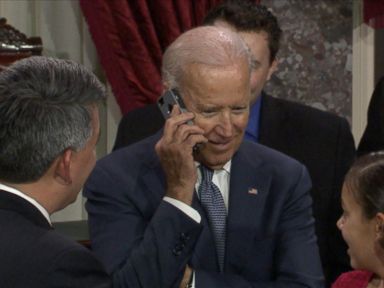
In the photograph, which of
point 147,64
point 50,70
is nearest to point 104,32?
point 147,64

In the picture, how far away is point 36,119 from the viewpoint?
168 cm

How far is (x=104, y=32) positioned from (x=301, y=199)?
61.3 inches

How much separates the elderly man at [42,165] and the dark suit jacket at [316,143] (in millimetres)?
1164

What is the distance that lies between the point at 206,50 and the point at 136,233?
45 cm

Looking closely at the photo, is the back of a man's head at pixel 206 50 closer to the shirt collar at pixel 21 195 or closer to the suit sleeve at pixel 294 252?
the suit sleeve at pixel 294 252

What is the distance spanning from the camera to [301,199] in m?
2.26

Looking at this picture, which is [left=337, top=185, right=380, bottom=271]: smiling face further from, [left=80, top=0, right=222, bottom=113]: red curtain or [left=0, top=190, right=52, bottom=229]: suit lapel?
[left=80, top=0, right=222, bottom=113]: red curtain

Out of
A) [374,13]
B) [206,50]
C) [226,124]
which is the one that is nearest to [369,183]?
[226,124]

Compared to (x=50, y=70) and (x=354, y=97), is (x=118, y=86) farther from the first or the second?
(x=50, y=70)

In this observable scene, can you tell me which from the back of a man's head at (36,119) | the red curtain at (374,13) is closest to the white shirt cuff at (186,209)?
the back of a man's head at (36,119)

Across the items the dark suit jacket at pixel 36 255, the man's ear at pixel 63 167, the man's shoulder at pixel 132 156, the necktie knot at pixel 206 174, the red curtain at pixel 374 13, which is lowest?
the red curtain at pixel 374 13

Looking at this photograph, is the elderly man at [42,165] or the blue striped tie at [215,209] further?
the blue striped tie at [215,209]

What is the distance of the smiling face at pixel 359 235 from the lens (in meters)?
2.09

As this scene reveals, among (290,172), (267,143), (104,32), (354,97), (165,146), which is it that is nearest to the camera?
(165,146)
